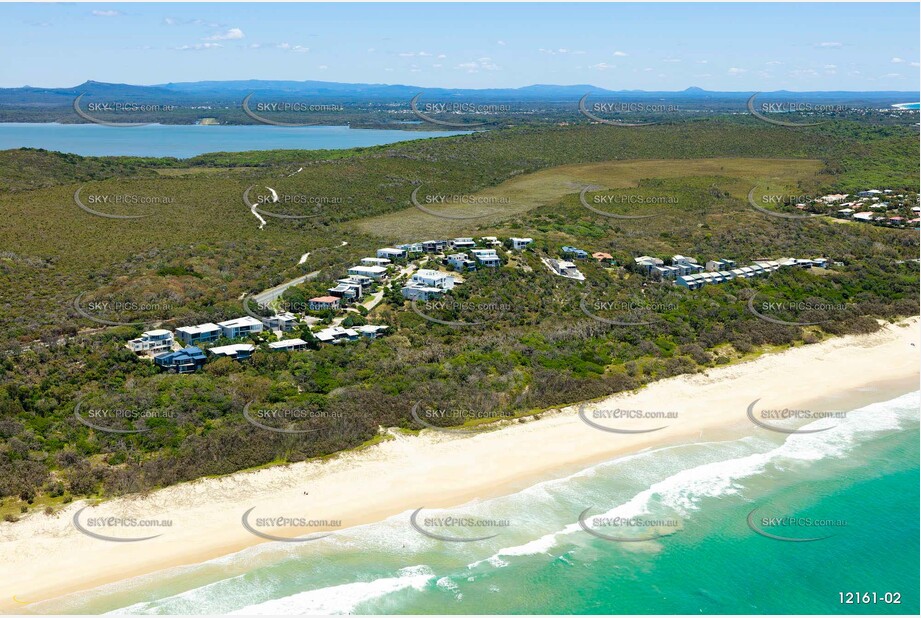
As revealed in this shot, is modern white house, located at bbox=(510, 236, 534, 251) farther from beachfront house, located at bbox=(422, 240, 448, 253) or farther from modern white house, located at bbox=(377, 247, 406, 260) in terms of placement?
modern white house, located at bbox=(377, 247, 406, 260)

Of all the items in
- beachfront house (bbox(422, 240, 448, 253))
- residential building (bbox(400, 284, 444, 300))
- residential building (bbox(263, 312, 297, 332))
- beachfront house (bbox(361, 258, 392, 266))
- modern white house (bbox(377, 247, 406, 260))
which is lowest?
residential building (bbox(263, 312, 297, 332))

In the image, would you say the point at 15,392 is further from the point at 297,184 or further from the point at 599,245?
the point at 297,184

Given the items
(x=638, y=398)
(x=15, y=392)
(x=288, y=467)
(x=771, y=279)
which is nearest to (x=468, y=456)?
(x=288, y=467)

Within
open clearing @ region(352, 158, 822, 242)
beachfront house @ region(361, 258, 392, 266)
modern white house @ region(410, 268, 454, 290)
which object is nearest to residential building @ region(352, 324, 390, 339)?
modern white house @ region(410, 268, 454, 290)

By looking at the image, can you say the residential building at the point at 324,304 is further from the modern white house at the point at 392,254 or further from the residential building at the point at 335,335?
the modern white house at the point at 392,254

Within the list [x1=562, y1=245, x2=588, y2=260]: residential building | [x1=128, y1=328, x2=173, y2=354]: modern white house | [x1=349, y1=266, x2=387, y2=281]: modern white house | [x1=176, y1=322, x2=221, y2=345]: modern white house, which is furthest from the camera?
[x1=562, y1=245, x2=588, y2=260]: residential building

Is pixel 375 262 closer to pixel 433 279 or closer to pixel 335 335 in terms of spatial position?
pixel 433 279

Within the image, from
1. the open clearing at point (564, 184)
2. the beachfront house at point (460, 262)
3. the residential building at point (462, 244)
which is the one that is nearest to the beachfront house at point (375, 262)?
the beachfront house at point (460, 262)

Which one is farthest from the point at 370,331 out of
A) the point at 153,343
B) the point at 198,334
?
the point at 153,343

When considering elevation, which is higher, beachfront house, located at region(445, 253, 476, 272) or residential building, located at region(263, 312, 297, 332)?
beachfront house, located at region(445, 253, 476, 272)
